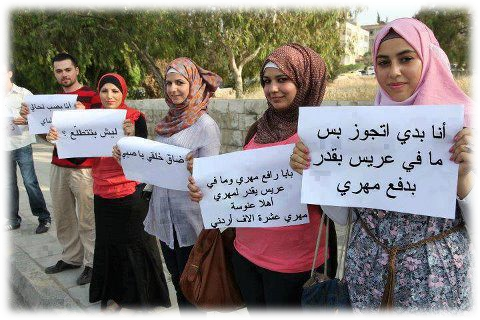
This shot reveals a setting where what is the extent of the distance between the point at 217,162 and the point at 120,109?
3.84ft

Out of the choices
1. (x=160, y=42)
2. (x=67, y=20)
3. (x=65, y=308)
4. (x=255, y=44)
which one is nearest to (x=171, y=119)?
(x=65, y=308)

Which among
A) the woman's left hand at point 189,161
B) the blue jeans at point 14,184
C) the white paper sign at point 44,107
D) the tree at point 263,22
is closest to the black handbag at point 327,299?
the woman's left hand at point 189,161

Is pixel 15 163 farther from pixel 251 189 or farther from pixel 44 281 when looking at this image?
pixel 251 189

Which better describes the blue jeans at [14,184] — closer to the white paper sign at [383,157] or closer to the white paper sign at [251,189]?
the white paper sign at [251,189]

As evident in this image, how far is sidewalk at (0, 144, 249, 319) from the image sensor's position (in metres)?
3.19

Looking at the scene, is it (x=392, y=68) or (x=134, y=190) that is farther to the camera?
(x=134, y=190)

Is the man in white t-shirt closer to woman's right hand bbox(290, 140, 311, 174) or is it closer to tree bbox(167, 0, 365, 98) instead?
woman's right hand bbox(290, 140, 311, 174)

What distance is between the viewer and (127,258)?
296 cm

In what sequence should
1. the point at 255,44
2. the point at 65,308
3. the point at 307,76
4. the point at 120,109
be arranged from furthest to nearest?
the point at 255,44 < the point at 65,308 < the point at 120,109 < the point at 307,76

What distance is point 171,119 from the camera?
8.25 ft

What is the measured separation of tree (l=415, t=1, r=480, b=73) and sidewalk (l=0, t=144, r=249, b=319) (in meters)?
16.1

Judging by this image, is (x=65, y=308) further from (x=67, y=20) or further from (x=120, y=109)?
(x=67, y=20)

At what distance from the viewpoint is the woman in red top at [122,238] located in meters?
2.87

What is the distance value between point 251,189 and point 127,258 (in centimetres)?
145
